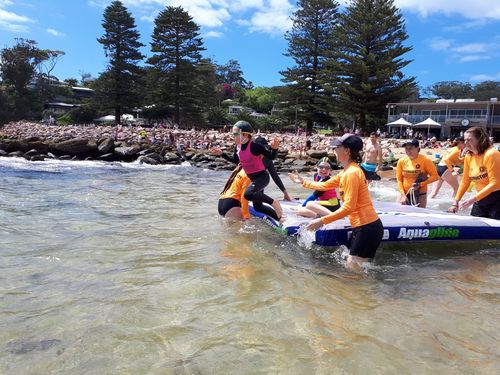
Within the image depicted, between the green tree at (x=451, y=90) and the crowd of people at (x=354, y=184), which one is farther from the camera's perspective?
the green tree at (x=451, y=90)

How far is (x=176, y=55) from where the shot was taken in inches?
1625

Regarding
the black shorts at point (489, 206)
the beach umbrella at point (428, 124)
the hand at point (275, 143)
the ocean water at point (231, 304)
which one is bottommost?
the ocean water at point (231, 304)

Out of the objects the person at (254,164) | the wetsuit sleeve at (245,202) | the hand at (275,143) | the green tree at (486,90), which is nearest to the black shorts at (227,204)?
the wetsuit sleeve at (245,202)

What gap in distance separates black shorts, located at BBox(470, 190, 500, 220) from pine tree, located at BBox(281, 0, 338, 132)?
34166 mm

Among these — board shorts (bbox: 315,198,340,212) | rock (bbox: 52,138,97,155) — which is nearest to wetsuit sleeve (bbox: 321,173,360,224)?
board shorts (bbox: 315,198,340,212)

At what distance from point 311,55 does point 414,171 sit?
35756 mm

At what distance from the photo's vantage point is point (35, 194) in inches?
419

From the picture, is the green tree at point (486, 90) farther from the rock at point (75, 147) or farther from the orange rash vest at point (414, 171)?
the orange rash vest at point (414, 171)

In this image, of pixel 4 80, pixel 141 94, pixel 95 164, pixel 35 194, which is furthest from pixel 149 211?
pixel 4 80

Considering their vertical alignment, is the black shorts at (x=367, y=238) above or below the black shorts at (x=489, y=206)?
below

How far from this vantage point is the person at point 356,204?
154 inches

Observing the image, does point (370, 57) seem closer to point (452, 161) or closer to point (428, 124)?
point (428, 124)

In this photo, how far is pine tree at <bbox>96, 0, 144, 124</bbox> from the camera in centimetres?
4297

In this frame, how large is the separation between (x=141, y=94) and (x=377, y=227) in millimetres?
43026
